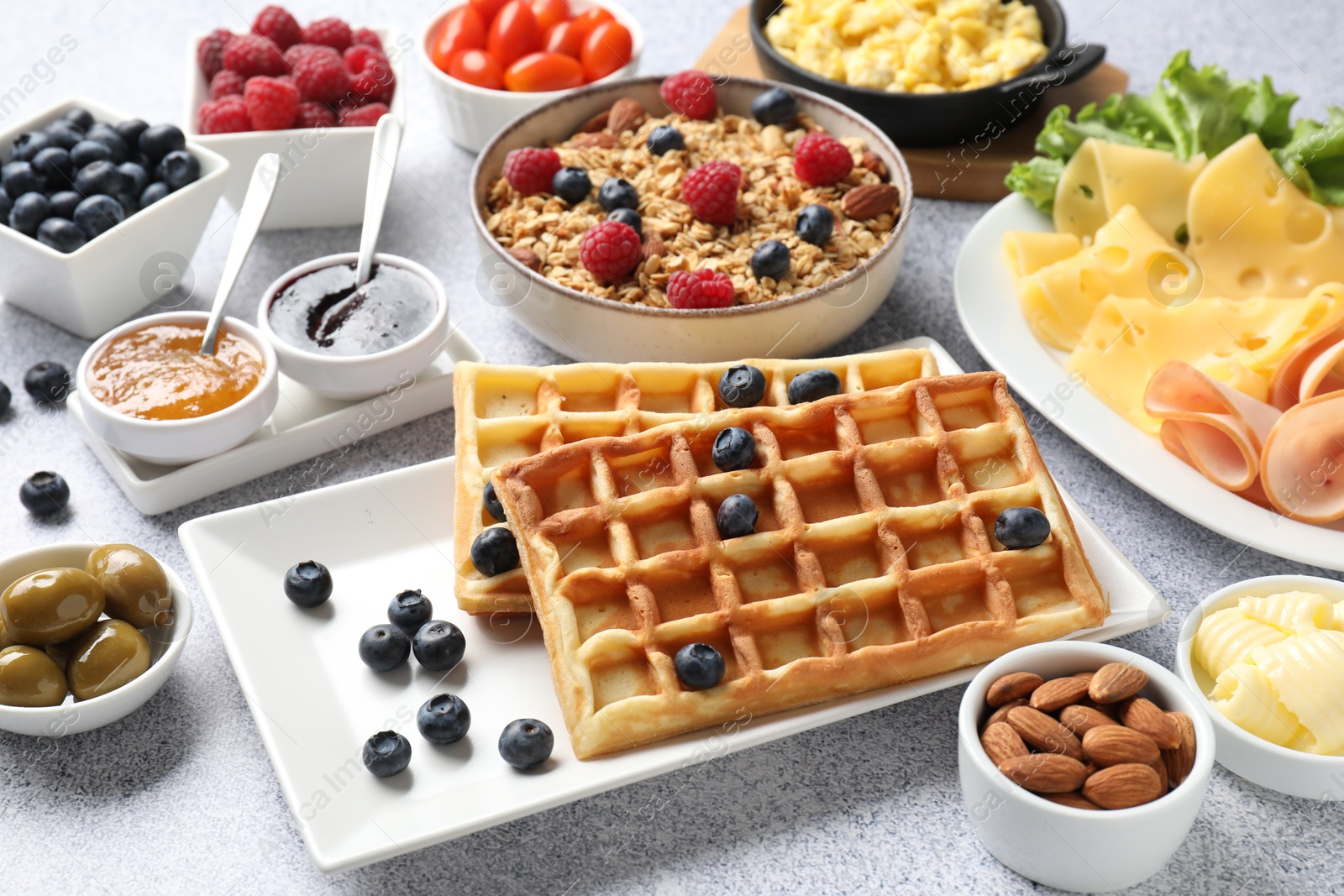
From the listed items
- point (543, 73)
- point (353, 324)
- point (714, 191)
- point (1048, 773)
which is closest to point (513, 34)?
point (543, 73)

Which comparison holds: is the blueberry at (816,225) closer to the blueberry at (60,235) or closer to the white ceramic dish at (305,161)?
the white ceramic dish at (305,161)

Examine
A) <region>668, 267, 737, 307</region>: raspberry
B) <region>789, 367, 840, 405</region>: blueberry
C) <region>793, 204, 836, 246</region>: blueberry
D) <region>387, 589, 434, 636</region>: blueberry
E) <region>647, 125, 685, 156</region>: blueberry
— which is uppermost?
<region>647, 125, 685, 156</region>: blueberry

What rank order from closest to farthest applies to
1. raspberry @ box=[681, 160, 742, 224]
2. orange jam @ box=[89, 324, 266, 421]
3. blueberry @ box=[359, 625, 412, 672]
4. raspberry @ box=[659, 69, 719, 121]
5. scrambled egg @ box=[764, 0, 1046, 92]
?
blueberry @ box=[359, 625, 412, 672]
orange jam @ box=[89, 324, 266, 421]
raspberry @ box=[681, 160, 742, 224]
raspberry @ box=[659, 69, 719, 121]
scrambled egg @ box=[764, 0, 1046, 92]

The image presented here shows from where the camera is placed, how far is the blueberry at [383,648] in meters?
1.63

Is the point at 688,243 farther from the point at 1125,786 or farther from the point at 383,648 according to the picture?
the point at 1125,786

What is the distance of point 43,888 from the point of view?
1479 mm

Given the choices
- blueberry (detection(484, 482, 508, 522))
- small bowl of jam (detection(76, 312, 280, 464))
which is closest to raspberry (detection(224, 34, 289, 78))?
small bowl of jam (detection(76, 312, 280, 464))

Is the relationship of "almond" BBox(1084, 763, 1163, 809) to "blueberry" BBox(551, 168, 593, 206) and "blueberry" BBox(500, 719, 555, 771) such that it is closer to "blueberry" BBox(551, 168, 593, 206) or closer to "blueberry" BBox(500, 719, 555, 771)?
"blueberry" BBox(500, 719, 555, 771)

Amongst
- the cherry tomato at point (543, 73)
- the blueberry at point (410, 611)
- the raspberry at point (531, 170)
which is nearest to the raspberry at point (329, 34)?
the cherry tomato at point (543, 73)

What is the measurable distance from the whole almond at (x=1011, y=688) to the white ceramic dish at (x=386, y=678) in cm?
11

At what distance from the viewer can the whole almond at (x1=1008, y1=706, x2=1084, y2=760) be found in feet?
4.54

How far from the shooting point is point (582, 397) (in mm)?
1925

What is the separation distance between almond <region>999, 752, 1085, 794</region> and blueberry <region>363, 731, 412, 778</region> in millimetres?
749

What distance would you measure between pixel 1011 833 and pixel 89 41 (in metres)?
3.08
